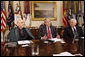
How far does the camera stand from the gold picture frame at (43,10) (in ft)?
17.1

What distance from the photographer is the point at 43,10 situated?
17.3ft

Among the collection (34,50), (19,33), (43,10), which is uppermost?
(43,10)

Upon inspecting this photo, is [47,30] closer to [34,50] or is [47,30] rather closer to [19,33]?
[19,33]

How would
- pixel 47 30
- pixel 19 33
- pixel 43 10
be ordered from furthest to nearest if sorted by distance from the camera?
pixel 43 10 < pixel 47 30 < pixel 19 33

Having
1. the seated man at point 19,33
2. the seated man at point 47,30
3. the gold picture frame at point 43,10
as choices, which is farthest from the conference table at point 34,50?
the gold picture frame at point 43,10

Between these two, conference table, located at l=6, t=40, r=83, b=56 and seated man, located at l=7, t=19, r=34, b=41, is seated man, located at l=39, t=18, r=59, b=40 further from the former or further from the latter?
conference table, located at l=6, t=40, r=83, b=56

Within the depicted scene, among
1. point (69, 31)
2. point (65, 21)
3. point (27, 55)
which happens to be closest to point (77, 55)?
point (27, 55)

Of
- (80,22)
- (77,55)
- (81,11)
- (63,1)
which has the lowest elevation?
(77,55)

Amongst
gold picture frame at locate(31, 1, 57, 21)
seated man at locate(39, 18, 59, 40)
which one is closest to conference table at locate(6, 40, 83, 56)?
seated man at locate(39, 18, 59, 40)

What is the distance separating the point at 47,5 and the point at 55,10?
38 cm

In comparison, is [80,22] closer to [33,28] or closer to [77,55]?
[33,28]

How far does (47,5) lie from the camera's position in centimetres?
527

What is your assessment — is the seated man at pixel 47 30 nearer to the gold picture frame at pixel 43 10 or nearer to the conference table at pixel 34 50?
the conference table at pixel 34 50

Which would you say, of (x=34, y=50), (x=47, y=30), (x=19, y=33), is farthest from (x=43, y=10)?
(x=34, y=50)
